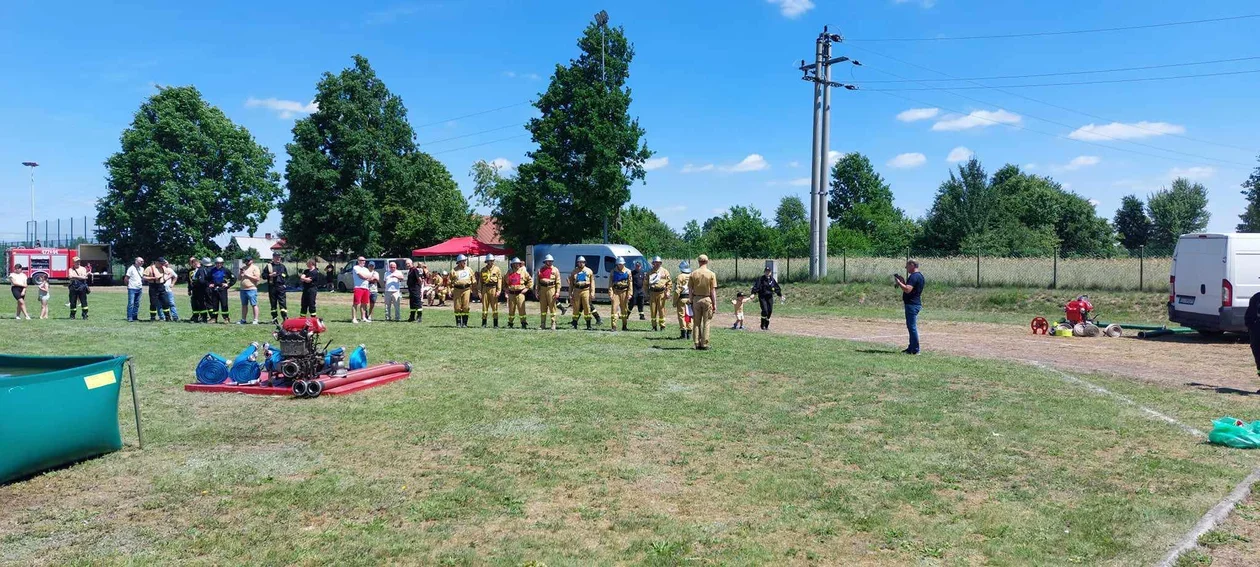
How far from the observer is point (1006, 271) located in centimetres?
2975

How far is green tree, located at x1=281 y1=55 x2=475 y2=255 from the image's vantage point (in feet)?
152

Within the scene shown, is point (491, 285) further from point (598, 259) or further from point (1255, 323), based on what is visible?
point (1255, 323)

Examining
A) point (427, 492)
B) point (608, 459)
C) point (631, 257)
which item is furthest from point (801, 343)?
point (631, 257)

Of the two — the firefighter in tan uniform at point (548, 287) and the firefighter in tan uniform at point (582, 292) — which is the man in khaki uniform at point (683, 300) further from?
the firefighter in tan uniform at point (548, 287)

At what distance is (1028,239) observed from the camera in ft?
154

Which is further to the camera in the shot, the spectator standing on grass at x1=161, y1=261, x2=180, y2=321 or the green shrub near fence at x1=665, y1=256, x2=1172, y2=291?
the green shrub near fence at x1=665, y1=256, x2=1172, y2=291

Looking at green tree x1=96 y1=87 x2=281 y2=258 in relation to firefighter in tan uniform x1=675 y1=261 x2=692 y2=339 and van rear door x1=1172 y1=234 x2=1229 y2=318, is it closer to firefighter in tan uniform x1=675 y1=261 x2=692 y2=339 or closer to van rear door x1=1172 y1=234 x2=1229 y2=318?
firefighter in tan uniform x1=675 y1=261 x2=692 y2=339

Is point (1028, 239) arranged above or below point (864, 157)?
below

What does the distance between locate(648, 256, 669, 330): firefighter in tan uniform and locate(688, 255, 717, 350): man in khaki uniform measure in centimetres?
271

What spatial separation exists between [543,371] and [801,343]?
240 inches

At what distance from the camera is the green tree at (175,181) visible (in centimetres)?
5138

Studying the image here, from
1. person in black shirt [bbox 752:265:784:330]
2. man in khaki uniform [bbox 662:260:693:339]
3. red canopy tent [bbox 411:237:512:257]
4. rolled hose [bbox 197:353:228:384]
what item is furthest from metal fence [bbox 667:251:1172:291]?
rolled hose [bbox 197:353:228:384]

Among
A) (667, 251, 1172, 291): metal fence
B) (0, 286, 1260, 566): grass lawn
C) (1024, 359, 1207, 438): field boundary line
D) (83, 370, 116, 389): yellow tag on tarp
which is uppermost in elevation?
(667, 251, 1172, 291): metal fence

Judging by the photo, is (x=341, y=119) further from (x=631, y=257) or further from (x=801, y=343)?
(x=801, y=343)
